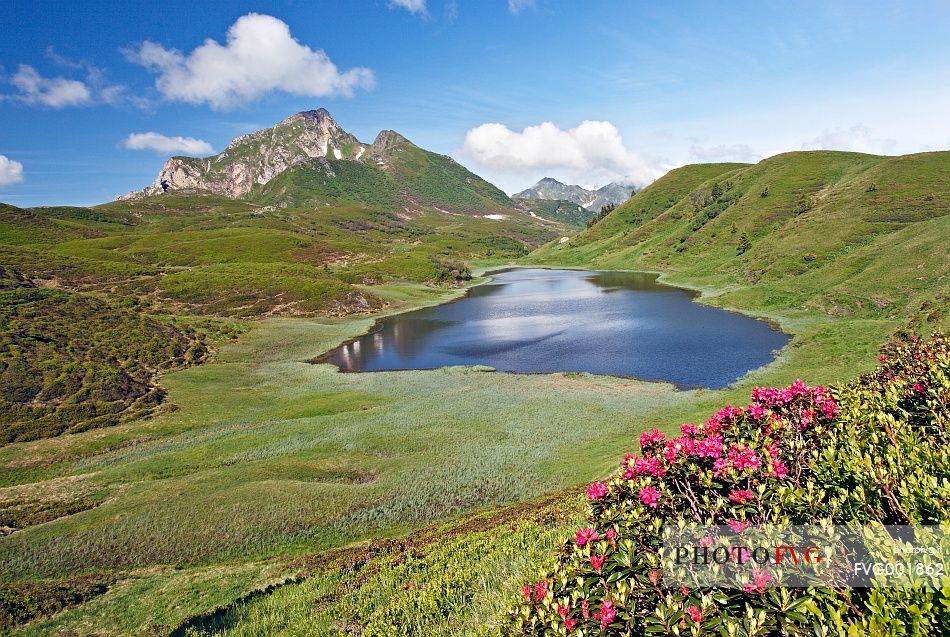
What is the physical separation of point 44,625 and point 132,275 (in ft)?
404

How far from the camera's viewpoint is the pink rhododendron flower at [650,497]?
25.3 ft

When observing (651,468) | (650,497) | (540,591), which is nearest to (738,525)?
(650,497)

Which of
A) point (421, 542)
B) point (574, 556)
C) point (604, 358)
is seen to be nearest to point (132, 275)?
point (604, 358)

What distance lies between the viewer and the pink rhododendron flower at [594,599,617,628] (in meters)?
5.93

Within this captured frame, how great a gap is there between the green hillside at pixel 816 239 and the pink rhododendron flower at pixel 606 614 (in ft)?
165

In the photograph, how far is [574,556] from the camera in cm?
734

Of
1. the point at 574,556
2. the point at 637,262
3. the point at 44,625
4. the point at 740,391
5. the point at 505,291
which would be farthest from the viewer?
the point at 637,262

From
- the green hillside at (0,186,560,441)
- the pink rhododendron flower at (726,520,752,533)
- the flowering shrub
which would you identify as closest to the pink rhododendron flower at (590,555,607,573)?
the flowering shrub

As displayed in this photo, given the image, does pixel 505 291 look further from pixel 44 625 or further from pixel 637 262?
pixel 44 625

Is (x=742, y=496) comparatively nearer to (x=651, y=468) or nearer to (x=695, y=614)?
(x=651, y=468)

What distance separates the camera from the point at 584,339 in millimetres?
67562

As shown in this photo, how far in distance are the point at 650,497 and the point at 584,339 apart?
6128cm

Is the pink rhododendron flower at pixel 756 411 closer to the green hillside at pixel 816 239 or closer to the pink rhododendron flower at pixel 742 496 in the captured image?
Answer: the pink rhododendron flower at pixel 742 496

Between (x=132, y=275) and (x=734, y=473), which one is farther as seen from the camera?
(x=132, y=275)
